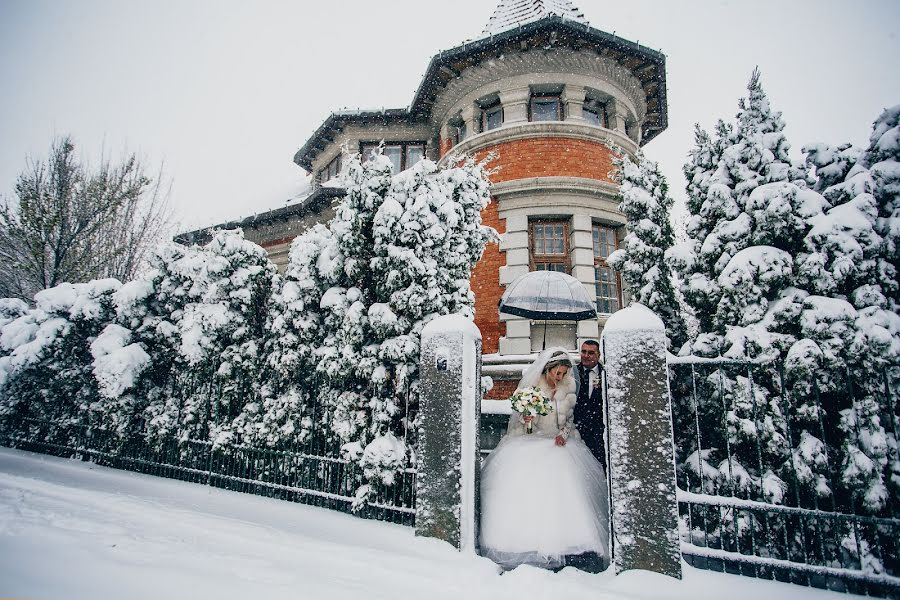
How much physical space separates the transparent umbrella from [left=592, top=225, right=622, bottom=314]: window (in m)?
3.20

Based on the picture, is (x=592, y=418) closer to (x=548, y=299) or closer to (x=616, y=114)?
(x=548, y=299)

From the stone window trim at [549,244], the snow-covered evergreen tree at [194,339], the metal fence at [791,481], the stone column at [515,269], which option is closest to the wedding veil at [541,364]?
the metal fence at [791,481]

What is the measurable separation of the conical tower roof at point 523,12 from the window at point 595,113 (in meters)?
2.07

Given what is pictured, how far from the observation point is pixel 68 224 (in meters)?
12.2

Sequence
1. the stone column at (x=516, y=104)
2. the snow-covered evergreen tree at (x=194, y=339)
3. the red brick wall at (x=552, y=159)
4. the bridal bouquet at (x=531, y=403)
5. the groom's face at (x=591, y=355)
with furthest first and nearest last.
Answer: the stone column at (x=516, y=104), the red brick wall at (x=552, y=159), the snow-covered evergreen tree at (x=194, y=339), the groom's face at (x=591, y=355), the bridal bouquet at (x=531, y=403)

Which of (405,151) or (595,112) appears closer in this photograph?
(595,112)

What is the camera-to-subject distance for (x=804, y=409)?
385 cm

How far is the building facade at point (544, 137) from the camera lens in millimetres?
9641

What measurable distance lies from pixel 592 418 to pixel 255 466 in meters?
4.41

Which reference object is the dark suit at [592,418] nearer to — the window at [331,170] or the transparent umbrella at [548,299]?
the transparent umbrella at [548,299]

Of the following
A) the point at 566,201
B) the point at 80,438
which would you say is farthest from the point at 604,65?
the point at 80,438

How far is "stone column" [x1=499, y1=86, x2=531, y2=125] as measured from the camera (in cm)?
1043

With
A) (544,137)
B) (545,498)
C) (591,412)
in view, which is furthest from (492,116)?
(545,498)

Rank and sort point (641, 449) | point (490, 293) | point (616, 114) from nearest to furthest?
point (641, 449), point (490, 293), point (616, 114)
